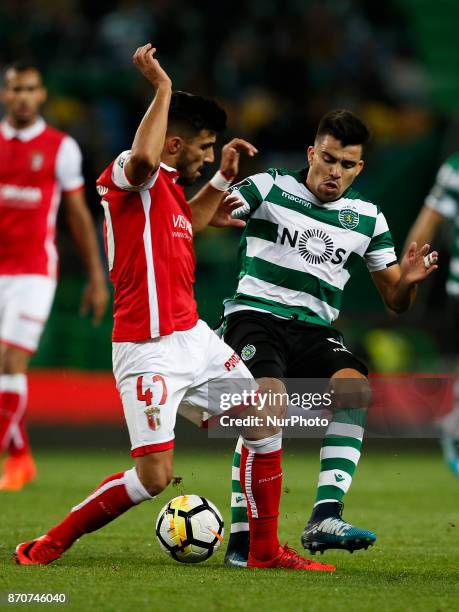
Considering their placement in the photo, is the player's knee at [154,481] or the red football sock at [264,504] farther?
the red football sock at [264,504]

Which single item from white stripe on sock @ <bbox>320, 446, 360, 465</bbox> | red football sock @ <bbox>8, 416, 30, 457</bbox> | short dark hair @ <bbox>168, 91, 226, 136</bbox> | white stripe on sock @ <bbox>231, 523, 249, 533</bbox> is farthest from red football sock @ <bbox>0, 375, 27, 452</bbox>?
short dark hair @ <bbox>168, 91, 226, 136</bbox>

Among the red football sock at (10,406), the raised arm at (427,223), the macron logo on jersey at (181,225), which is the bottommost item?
the red football sock at (10,406)

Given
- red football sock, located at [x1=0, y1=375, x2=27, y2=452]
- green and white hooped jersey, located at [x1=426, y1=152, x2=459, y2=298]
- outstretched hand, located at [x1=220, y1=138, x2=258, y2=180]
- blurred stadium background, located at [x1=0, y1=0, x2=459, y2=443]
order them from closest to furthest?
outstretched hand, located at [x1=220, y1=138, x2=258, y2=180], red football sock, located at [x1=0, y1=375, x2=27, y2=452], green and white hooped jersey, located at [x1=426, y1=152, x2=459, y2=298], blurred stadium background, located at [x1=0, y1=0, x2=459, y2=443]

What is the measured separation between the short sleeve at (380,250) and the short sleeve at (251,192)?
505 millimetres

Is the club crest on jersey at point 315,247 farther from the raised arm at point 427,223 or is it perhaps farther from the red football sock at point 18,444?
the red football sock at point 18,444

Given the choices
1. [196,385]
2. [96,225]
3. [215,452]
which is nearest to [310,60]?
[96,225]

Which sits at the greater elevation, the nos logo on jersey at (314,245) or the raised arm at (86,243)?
the nos logo on jersey at (314,245)

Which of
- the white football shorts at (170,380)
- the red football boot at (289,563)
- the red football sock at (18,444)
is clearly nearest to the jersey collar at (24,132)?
the red football sock at (18,444)

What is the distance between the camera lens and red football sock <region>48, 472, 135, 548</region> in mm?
4555

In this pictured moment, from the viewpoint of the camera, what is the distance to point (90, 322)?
11.2 m

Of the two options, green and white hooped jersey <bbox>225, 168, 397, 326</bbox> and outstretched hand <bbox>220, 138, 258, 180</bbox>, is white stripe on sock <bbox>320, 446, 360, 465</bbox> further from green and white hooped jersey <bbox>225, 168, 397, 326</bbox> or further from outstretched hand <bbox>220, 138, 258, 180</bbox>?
outstretched hand <bbox>220, 138, 258, 180</bbox>

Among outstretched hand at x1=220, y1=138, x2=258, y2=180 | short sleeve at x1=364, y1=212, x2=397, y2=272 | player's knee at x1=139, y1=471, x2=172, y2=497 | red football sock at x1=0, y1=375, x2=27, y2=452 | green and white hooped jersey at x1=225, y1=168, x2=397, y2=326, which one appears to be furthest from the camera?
red football sock at x1=0, y1=375, x2=27, y2=452

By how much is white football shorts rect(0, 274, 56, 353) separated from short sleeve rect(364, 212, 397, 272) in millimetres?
2938

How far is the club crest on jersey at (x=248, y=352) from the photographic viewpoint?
5000mm
